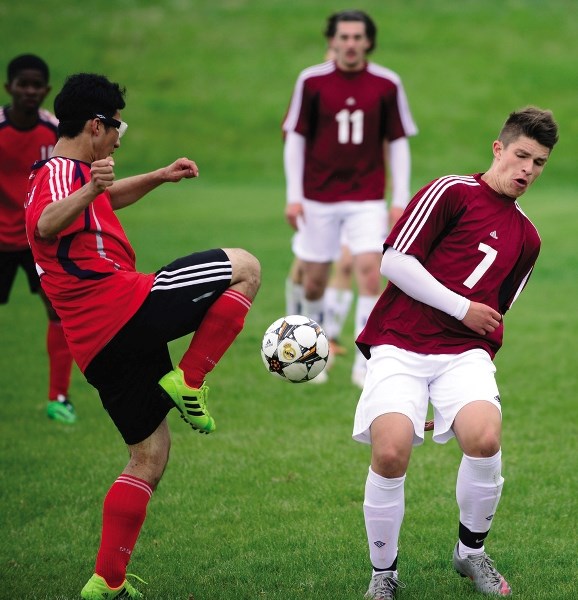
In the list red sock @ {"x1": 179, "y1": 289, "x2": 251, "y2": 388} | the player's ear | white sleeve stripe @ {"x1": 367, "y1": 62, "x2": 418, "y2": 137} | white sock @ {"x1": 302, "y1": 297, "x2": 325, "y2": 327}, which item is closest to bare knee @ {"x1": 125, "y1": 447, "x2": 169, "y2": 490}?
red sock @ {"x1": 179, "y1": 289, "x2": 251, "y2": 388}

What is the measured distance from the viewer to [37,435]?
8.23m

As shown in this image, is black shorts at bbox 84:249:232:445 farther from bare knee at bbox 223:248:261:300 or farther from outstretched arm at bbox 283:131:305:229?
outstretched arm at bbox 283:131:305:229

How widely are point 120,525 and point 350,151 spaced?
17.3 feet

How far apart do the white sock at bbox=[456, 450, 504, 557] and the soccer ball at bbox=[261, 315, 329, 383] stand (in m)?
0.87

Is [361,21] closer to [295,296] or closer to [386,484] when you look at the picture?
[295,296]

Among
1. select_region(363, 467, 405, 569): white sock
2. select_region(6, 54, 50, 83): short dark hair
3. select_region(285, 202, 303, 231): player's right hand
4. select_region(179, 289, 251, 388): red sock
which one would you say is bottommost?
select_region(285, 202, 303, 231): player's right hand

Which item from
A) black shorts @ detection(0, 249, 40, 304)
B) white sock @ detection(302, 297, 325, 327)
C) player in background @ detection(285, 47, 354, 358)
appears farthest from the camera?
player in background @ detection(285, 47, 354, 358)

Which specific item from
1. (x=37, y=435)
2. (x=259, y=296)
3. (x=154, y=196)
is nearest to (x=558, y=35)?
(x=154, y=196)

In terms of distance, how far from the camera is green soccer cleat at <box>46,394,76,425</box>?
8.62 meters

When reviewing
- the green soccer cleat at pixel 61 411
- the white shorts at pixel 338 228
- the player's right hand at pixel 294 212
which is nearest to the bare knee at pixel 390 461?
the green soccer cleat at pixel 61 411

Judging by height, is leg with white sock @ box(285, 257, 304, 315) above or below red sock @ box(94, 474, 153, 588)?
below

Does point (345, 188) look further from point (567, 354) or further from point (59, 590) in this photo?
point (59, 590)

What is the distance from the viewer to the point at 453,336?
201 inches

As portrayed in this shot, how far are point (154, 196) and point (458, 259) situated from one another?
21.9 metres
